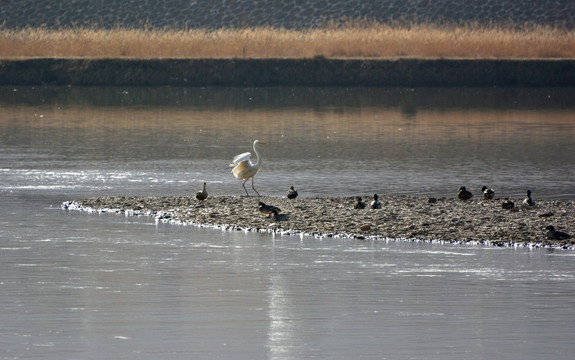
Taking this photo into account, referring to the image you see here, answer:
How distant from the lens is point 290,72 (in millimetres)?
38312

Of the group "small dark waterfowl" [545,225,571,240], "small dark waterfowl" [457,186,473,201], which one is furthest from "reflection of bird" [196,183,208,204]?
"small dark waterfowl" [545,225,571,240]

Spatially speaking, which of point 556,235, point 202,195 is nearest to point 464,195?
point 556,235

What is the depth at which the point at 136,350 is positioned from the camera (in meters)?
8.70

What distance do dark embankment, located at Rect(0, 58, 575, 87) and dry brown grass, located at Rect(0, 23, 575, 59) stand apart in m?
0.69

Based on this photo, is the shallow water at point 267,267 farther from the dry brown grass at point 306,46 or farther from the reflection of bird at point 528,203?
the dry brown grass at point 306,46

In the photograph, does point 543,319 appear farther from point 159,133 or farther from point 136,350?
point 159,133

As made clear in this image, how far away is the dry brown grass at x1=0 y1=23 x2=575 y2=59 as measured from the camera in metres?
39.4

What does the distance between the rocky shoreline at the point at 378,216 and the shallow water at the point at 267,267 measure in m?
0.40

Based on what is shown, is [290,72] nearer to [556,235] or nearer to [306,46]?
[306,46]

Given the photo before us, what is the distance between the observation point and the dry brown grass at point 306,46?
129 ft

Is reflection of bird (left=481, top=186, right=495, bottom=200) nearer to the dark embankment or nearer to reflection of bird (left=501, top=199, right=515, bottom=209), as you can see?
reflection of bird (left=501, top=199, right=515, bottom=209)

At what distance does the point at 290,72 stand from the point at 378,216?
2411cm

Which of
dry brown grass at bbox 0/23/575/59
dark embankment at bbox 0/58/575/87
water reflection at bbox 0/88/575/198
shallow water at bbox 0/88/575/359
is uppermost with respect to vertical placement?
dry brown grass at bbox 0/23/575/59

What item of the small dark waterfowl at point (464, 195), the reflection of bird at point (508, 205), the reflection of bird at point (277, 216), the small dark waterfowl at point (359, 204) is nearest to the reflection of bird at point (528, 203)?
the reflection of bird at point (508, 205)
